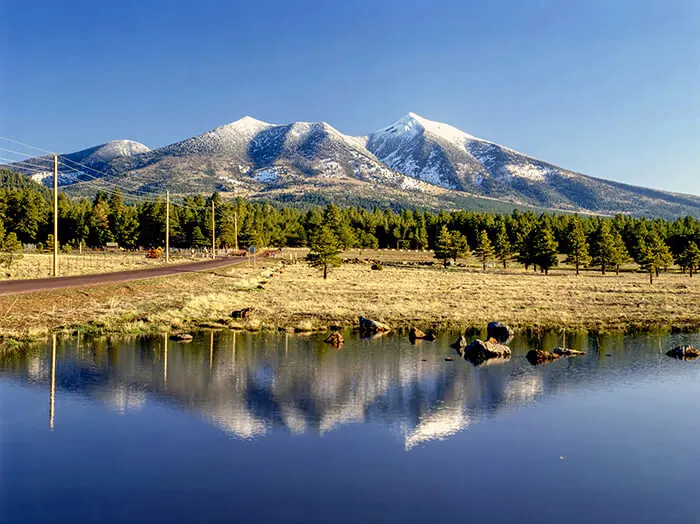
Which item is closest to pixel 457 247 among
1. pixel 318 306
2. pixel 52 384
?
pixel 318 306

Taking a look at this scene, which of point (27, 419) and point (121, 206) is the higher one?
point (121, 206)

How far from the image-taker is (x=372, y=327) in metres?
37.2

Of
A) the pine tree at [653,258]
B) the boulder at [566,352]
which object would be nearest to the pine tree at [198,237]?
the pine tree at [653,258]

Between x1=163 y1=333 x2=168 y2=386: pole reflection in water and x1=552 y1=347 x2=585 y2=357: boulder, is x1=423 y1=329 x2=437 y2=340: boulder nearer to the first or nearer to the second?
x1=552 y1=347 x2=585 y2=357: boulder

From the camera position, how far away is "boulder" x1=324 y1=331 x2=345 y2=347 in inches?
1259

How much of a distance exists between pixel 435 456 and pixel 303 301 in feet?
114

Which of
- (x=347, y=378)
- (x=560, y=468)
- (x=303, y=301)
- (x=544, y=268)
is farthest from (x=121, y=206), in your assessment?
(x=560, y=468)

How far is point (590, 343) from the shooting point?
34.9 m

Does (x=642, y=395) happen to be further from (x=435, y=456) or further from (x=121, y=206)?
(x=121, y=206)

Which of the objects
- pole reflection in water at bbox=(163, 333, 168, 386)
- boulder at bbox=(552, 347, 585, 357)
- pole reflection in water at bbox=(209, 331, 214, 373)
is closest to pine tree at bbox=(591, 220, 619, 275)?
boulder at bbox=(552, 347, 585, 357)

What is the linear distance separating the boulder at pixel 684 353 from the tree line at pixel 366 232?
2681 inches

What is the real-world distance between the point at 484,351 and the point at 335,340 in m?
8.16

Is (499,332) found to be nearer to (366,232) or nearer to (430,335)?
(430,335)

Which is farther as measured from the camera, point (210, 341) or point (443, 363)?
point (210, 341)
